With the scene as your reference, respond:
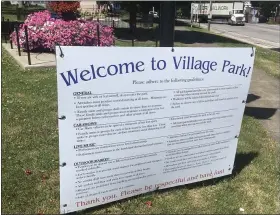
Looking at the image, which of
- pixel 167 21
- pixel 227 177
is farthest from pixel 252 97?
pixel 227 177

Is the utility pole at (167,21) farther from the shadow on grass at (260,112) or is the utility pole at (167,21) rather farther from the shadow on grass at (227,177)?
the shadow on grass at (260,112)

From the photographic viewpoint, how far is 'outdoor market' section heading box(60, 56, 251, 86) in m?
3.29

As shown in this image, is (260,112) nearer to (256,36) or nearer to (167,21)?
(167,21)

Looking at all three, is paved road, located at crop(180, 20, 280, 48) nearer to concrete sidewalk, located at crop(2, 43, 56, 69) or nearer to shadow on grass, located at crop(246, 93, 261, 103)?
concrete sidewalk, located at crop(2, 43, 56, 69)

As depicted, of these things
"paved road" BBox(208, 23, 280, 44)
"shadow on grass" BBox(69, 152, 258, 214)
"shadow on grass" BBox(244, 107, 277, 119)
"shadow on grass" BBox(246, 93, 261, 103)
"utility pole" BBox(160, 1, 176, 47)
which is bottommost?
"paved road" BBox(208, 23, 280, 44)

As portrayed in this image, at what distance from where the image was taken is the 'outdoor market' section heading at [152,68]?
329 centimetres

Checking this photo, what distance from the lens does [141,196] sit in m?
4.23

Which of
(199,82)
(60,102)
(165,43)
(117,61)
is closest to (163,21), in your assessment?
(165,43)

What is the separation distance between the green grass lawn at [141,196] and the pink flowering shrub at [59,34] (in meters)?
7.01

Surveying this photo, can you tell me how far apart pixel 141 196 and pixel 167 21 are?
2693mm

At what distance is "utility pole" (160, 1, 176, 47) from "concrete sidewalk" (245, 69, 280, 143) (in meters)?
2.51

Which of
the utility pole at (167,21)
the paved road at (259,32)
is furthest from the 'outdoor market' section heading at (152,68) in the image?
the paved road at (259,32)

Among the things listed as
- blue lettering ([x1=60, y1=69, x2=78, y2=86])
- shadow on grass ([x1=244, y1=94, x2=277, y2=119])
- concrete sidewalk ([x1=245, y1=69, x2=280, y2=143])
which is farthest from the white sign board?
shadow on grass ([x1=244, y1=94, x2=277, y2=119])

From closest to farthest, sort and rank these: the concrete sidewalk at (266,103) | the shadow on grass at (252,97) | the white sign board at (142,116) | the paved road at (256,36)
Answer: the white sign board at (142,116) < the concrete sidewalk at (266,103) < the shadow on grass at (252,97) < the paved road at (256,36)
